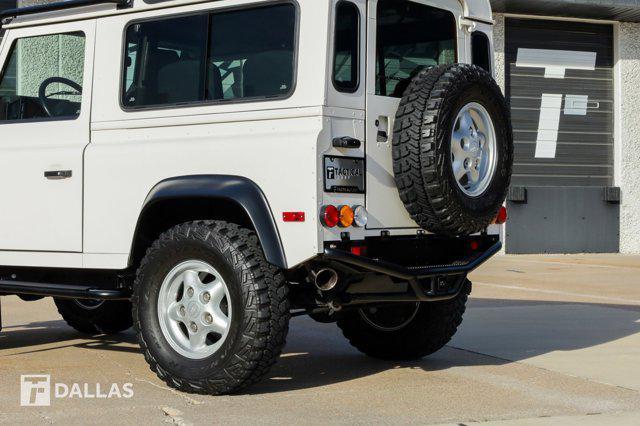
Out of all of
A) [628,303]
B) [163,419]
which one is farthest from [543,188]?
[163,419]

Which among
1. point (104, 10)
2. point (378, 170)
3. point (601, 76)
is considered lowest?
point (378, 170)

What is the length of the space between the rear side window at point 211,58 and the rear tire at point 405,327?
1.95 metres

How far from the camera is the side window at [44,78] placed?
686cm

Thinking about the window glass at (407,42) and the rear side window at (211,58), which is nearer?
the rear side window at (211,58)

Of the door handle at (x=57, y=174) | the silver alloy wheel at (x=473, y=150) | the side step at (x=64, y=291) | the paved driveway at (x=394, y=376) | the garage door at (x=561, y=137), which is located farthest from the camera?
the garage door at (x=561, y=137)

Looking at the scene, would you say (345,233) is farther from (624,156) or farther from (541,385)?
(624,156)

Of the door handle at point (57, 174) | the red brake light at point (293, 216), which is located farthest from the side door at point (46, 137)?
the red brake light at point (293, 216)

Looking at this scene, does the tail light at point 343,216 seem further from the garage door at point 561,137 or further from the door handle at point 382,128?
the garage door at point 561,137

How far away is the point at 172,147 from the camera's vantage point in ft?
20.4

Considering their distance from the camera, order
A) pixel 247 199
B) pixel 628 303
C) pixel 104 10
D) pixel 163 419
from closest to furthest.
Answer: pixel 163 419 < pixel 247 199 < pixel 104 10 < pixel 628 303

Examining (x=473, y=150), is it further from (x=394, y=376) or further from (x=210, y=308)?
(x=210, y=308)

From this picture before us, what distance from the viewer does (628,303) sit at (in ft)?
36.0

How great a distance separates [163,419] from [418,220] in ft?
6.12

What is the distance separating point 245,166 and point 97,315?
3042mm
